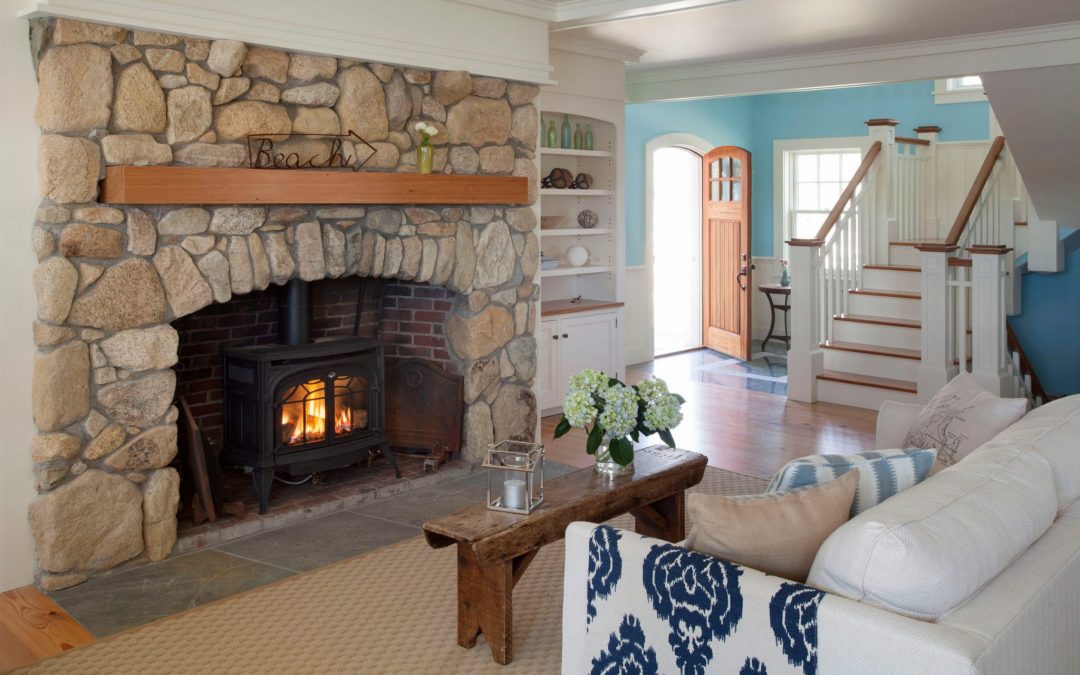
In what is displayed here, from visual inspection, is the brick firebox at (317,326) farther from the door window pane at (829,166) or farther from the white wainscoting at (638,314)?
the door window pane at (829,166)

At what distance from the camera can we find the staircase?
643 centimetres

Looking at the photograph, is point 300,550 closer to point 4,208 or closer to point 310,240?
point 310,240

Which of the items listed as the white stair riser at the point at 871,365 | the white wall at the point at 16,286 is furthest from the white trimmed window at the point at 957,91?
the white wall at the point at 16,286

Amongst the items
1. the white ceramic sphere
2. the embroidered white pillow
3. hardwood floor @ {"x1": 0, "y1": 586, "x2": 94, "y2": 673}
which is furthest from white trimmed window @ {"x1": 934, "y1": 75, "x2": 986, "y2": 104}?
hardwood floor @ {"x1": 0, "y1": 586, "x2": 94, "y2": 673}

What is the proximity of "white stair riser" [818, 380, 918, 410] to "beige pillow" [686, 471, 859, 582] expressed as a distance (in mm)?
4714

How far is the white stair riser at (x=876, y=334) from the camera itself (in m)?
7.30

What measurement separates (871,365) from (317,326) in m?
4.00

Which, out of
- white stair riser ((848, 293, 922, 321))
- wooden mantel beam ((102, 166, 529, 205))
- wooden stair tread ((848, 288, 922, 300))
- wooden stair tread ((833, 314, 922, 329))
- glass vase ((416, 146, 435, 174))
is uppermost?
glass vase ((416, 146, 435, 174))

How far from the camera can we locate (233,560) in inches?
157

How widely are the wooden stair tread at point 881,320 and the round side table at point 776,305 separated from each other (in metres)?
1.39

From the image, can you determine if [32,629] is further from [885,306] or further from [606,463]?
[885,306]

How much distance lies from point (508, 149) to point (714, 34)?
161cm

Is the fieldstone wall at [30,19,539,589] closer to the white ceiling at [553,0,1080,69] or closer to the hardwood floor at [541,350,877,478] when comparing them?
the white ceiling at [553,0,1080,69]

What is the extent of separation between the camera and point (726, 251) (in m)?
9.37
